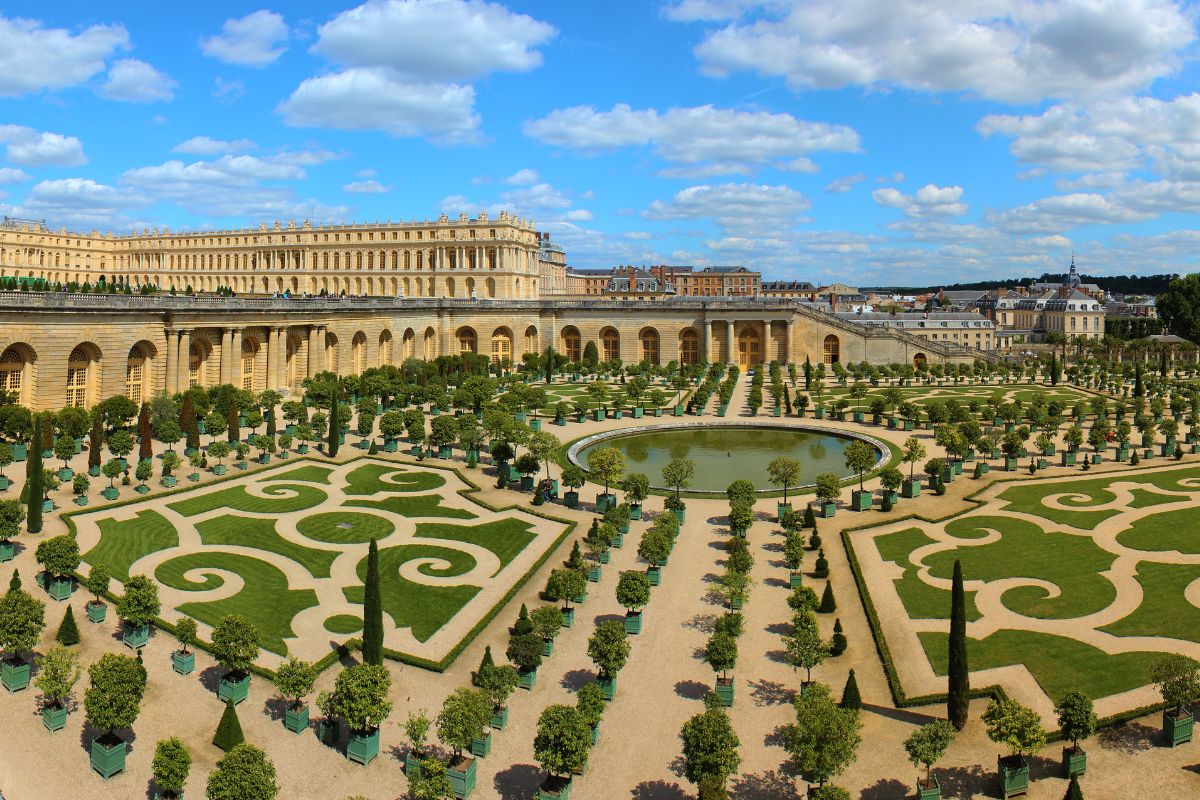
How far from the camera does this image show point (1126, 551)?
33219 millimetres

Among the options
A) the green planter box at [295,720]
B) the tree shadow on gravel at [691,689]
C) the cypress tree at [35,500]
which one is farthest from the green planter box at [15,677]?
the tree shadow on gravel at [691,689]

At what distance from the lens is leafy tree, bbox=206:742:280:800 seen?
56.9 feet

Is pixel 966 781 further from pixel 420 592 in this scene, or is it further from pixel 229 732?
pixel 420 592

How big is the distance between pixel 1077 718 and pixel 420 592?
19288mm

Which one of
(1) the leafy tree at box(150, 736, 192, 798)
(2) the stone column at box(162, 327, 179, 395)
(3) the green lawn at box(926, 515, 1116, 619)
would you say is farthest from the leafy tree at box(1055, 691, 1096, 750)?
(2) the stone column at box(162, 327, 179, 395)

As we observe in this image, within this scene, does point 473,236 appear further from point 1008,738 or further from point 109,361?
point 1008,738

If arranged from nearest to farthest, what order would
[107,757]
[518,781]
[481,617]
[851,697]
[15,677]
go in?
[107,757] < [518,781] < [851,697] < [15,677] < [481,617]

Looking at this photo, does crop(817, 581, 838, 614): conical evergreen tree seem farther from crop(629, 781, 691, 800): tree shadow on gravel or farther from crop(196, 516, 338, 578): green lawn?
crop(196, 516, 338, 578): green lawn

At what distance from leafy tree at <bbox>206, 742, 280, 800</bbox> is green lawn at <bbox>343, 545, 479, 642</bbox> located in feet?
28.3

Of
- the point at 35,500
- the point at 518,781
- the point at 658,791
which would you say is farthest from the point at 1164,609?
the point at 35,500

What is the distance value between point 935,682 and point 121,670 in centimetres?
2017

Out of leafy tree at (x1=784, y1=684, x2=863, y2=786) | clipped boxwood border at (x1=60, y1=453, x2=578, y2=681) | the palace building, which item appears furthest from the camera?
the palace building

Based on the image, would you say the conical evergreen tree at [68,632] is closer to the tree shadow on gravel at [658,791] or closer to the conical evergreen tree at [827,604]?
the tree shadow on gravel at [658,791]

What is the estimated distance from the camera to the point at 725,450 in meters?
54.2
